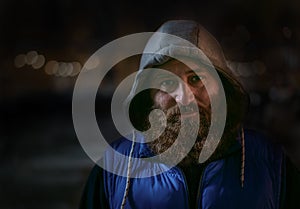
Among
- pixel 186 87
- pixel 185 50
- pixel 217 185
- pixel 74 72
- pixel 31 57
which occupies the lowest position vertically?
pixel 74 72

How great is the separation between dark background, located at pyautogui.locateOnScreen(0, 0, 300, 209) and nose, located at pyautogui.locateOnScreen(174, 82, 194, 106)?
5.53ft

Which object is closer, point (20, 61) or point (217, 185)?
point (217, 185)

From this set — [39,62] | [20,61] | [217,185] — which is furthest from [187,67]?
[39,62]

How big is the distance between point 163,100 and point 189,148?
0.20 metres

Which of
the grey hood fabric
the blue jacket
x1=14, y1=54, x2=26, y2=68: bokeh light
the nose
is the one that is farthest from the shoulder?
x1=14, y1=54, x2=26, y2=68: bokeh light

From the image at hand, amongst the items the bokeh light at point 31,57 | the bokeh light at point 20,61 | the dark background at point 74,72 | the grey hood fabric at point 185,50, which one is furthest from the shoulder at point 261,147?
the bokeh light at point 31,57

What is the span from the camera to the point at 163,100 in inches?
95.2

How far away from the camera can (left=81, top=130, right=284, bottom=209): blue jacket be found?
2305mm

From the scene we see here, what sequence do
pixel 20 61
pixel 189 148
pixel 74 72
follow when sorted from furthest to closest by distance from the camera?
pixel 74 72 → pixel 20 61 → pixel 189 148

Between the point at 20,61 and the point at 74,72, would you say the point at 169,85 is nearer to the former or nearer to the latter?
the point at 20,61

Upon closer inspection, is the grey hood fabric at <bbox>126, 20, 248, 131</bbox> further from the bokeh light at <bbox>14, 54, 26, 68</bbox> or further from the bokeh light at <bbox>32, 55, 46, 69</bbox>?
the bokeh light at <bbox>32, 55, 46, 69</bbox>

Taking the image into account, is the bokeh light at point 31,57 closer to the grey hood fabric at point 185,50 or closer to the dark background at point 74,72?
the dark background at point 74,72

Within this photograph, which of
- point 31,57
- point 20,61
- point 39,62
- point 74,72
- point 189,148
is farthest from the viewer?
point 74,72

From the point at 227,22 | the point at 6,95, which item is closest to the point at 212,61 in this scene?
the point at 6,95
